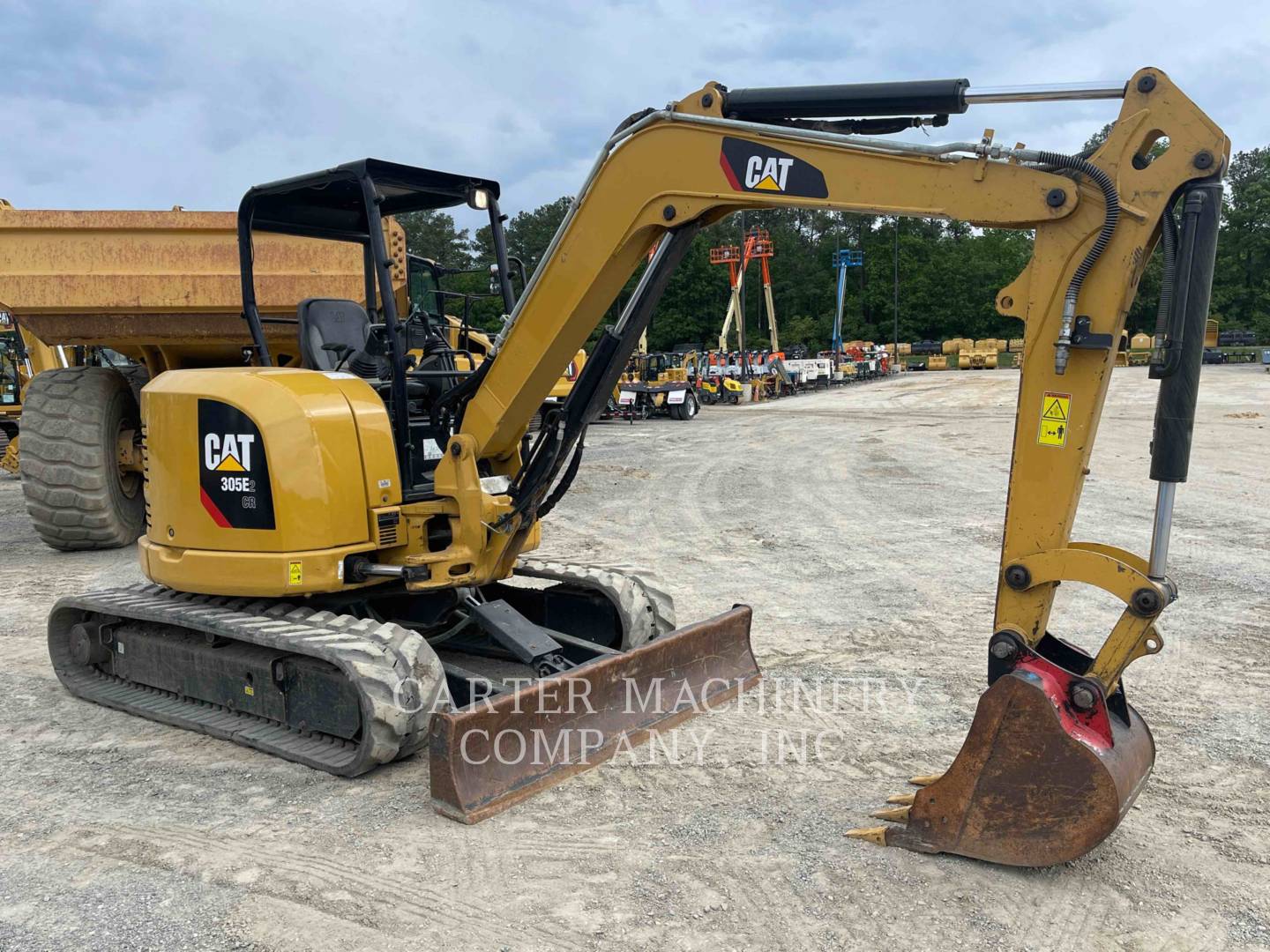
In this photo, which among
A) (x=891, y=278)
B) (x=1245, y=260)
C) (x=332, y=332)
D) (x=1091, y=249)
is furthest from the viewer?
(x=891, y=278)

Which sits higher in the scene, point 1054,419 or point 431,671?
point 1054,419

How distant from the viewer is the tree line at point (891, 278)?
61.2m

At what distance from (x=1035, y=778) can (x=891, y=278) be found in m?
72.8

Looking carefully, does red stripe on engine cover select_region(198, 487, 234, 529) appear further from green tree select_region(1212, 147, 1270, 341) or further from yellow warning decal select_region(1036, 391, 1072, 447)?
green tree select_region(1212, 147, 1270, 341)

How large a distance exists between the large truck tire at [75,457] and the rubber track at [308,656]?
12.9 ft

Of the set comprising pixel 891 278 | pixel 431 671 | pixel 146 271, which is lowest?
pixel 431 671

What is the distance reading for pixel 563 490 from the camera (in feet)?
17.3

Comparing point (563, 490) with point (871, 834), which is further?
point (563, 490)

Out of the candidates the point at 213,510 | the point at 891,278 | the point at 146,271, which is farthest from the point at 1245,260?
the point at 213,510

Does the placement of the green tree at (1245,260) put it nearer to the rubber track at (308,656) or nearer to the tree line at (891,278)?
the tree line at (891,278)

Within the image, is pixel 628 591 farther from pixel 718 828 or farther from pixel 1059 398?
pixel 1059 398

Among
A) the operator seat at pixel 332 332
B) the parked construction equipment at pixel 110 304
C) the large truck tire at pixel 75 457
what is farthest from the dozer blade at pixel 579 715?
the large truck tire at pixel 75 457

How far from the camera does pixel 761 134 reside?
394 cm

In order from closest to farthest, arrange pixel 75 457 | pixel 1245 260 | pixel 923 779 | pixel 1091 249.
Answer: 1. pixel 1091 249
2. pixel 923 779
3. pixel 75 457
4. pixel 1245 260
